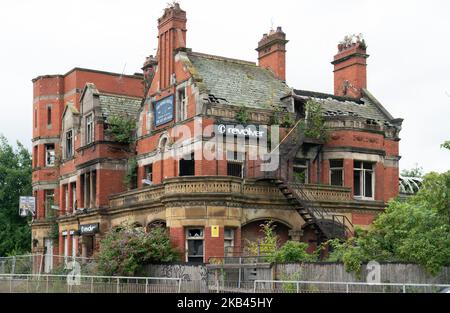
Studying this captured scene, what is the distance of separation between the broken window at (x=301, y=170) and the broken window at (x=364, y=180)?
2.99 metres

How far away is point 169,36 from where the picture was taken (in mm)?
44875

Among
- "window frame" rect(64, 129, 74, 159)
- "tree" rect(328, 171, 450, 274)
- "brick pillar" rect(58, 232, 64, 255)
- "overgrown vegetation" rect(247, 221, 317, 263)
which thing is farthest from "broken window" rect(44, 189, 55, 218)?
"tree" rect(328, 171, 450, 274)

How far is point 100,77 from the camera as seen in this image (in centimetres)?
5906

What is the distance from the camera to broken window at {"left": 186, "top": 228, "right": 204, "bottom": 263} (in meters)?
39.0

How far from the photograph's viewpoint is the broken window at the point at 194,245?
39.0 metres

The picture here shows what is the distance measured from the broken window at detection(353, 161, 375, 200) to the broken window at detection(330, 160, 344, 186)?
87cm

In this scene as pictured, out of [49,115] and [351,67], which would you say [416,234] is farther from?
[49,115]

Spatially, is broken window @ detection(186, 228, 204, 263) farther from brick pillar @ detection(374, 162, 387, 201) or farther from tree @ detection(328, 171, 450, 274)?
brick pillar @ detection(374, 162, 387, 201)

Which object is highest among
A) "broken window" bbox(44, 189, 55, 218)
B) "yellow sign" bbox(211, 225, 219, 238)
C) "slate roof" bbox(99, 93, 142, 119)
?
"slate roof" bbox(99, 93, 142, 119)

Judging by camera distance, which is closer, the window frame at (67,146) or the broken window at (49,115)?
the window frame at (67,146)

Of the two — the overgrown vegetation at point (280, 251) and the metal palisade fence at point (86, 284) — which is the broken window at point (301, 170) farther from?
the metal palisade fence at point (86, 284)

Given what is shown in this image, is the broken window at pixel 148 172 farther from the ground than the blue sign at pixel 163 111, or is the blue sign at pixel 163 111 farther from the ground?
the blue sign at pixel 163 111

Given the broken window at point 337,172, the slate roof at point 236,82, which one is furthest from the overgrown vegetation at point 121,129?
the broken window at point 337,172
